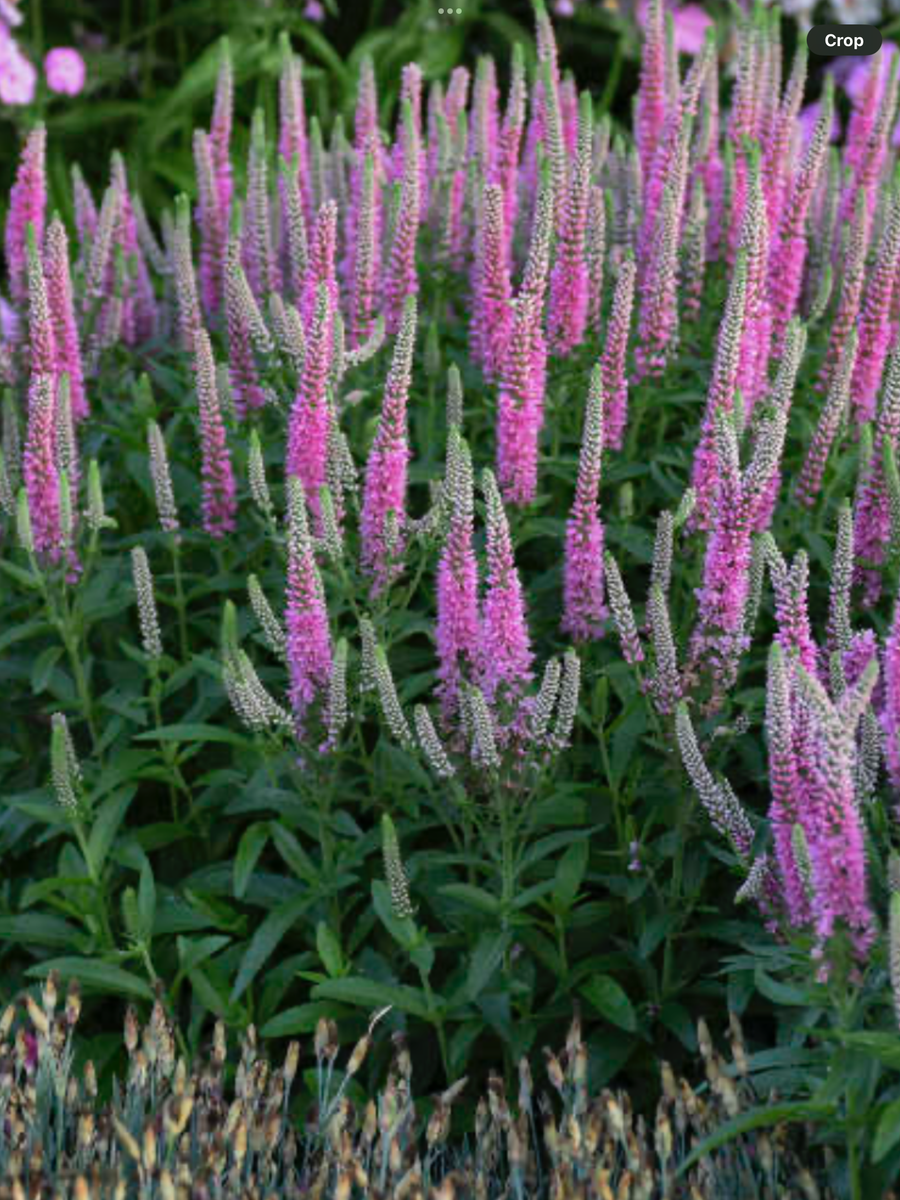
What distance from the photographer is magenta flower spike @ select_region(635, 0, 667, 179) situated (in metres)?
5.14

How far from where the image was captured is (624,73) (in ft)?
34.1

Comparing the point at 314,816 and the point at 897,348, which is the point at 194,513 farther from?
the point at 897,348

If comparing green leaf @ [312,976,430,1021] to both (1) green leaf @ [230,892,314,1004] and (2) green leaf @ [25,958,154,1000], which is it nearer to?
(1) green leaf @ [230,892,314,1004]

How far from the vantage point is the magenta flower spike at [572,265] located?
4270 mm

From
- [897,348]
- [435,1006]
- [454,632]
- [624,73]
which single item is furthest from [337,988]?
[624,73]

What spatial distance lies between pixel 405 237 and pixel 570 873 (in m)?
1.77

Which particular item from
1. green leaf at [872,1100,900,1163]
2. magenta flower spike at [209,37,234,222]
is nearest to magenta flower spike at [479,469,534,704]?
green leaf at [872,1100,900,1163]

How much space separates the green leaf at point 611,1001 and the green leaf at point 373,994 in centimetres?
37

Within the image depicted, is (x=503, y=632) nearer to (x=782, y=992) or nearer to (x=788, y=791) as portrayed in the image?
(x=788, y=791)

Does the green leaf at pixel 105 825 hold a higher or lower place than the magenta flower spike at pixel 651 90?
lower

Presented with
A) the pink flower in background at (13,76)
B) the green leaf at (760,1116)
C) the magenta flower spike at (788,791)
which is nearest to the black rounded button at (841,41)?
the magenta flower spike at (788,791)

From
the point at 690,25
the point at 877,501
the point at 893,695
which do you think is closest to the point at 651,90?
the point at 877,501

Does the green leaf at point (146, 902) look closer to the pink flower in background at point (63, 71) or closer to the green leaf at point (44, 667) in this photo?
the green leaf at point (44, 667)

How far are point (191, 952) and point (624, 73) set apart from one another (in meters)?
7.89
